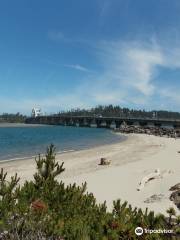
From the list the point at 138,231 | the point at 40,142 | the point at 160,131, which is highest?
the point at 138,231

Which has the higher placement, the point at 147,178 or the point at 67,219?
the point at 67,219

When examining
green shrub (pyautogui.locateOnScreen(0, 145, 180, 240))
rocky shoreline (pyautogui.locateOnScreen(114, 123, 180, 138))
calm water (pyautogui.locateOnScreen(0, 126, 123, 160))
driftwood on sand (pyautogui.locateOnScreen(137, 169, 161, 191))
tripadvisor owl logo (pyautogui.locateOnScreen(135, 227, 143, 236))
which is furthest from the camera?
rocky shoreline (pyautogui.locateOnScreen(114, 123, 180, 138))

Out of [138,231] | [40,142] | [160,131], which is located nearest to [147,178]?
[138,231]

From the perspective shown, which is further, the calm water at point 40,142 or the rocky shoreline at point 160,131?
the rocky shoreline at point 160,131

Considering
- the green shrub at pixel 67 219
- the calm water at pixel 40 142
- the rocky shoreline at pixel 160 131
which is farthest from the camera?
the rocky shoreline at pixel 160 131

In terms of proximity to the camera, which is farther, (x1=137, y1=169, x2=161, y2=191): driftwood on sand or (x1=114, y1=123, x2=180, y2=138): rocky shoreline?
(x1=114, y1=123, x2=180, y2=138): rocky shoreline

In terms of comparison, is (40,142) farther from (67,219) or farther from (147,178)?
(67,219)

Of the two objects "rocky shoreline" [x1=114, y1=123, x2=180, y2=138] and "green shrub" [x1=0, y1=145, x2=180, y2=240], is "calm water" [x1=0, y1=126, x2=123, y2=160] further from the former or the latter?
"green shrub" [x1=0, y1=145, x2=180, y2=240]

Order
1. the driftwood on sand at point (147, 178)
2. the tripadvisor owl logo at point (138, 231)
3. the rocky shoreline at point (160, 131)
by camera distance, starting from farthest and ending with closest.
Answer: the rocky shoreline at point (160, 131) → the driftwood on sand at point (147, 178) → the tripadvisor owl logo at point (138, 231)

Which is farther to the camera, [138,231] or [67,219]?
[67,219]

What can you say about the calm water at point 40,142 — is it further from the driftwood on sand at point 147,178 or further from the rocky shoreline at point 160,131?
the driftwood on sand at point 147,178

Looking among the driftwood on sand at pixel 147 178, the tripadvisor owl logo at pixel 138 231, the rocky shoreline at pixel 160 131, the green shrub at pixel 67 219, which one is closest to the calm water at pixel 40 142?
the rocky shoreline at pixel 160 131

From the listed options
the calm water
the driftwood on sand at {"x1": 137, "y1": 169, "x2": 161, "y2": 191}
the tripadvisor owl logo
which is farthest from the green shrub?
the calm water

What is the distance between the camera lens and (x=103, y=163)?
29.7m
